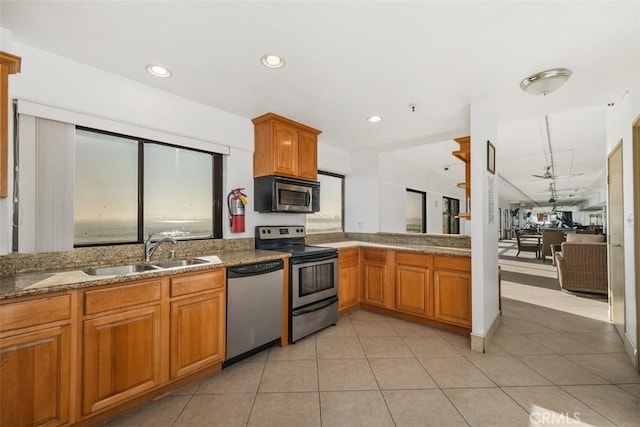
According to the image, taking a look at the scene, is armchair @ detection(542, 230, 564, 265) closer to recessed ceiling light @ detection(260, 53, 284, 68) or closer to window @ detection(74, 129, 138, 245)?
recessed ceiling light @ detection(260, 53, 284, 68)

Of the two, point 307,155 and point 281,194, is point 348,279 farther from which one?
point 307,155

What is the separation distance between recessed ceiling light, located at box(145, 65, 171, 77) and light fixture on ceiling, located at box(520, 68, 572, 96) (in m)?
2.88

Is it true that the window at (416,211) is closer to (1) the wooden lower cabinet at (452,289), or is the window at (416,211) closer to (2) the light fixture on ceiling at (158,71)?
(1) the wooden lower cabinet at (452,289)

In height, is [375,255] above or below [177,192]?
below

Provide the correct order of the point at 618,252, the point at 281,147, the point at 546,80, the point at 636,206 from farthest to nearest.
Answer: the point at 281,147, the point at 618,252, the point at 636,206, the point at 546,80

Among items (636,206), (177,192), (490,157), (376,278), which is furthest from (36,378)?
(636,206)

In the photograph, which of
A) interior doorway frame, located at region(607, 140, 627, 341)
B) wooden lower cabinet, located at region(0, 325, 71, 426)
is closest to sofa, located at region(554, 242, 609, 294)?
interior doorway frame, located at region(607, 140, 627, 341)

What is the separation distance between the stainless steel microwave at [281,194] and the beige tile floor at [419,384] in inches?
57.3

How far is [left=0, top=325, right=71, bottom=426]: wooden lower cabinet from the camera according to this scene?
135 cm

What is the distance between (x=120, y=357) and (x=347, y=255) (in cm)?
249

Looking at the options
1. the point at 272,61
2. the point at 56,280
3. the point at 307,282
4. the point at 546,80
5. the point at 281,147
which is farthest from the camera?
the point at 281,147

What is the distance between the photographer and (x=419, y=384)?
6.83 ft

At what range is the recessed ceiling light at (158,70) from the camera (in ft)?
6.87

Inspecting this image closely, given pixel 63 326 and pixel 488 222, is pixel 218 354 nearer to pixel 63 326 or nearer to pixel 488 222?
pixel 63 326
